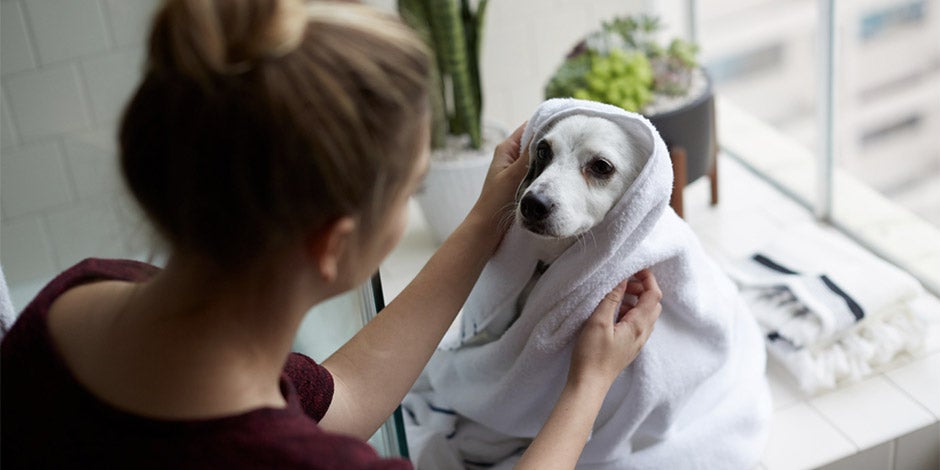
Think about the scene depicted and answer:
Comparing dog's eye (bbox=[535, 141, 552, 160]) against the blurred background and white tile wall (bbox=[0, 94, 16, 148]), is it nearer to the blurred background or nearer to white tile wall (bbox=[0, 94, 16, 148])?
the blurred background

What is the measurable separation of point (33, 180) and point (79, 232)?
0.37 feet

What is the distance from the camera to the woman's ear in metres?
0.74

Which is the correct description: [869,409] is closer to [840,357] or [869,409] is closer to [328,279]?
[840,357]

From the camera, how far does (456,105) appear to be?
2225mm

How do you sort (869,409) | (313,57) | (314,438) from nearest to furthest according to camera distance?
(313,57) < (314,438) < (869,409)

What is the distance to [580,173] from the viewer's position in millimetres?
1199

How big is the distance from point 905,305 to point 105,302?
4.65 feet

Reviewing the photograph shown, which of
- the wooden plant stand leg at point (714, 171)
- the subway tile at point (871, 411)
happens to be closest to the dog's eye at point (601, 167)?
the subway tile at point (871, 411)

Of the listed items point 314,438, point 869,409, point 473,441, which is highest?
point 314,438

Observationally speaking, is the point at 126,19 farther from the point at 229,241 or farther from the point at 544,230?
the point at 229,241

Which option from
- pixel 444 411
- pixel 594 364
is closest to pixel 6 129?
pixel 444 411

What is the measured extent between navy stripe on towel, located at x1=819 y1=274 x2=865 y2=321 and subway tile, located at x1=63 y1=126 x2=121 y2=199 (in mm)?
1246

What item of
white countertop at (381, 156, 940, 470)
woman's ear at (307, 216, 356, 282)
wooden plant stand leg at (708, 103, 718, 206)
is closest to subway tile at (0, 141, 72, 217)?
white countertop at (381, 156, 940, 470)

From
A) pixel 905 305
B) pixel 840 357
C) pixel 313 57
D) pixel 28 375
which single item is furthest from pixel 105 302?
pixel 905 305
